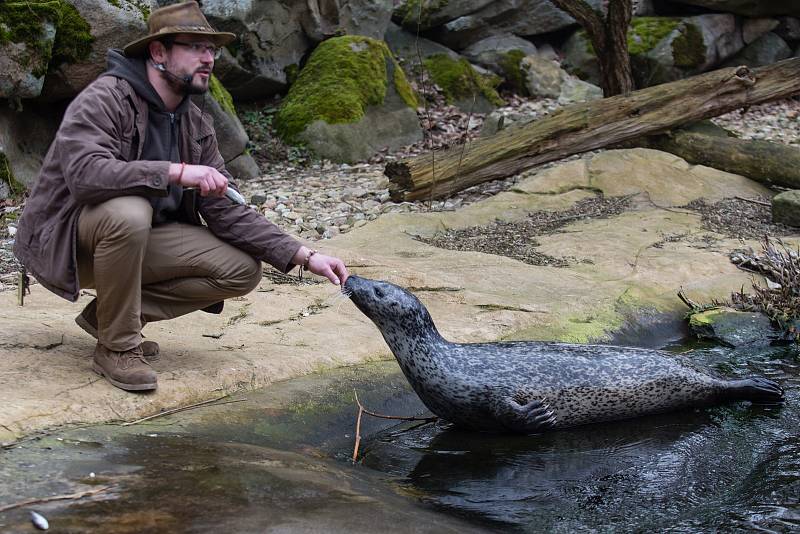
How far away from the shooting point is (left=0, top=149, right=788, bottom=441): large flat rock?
14.1 ft

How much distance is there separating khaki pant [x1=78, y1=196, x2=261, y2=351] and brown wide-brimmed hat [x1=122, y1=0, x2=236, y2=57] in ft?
2.41

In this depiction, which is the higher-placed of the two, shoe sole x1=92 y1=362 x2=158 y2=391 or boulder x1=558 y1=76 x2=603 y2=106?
boulder x1=558 y1=76 x2=603 y2=106

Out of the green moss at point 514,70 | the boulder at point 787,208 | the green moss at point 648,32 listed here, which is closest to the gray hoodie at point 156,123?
the boulder at point 787,208

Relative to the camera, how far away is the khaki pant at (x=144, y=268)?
3971 mm

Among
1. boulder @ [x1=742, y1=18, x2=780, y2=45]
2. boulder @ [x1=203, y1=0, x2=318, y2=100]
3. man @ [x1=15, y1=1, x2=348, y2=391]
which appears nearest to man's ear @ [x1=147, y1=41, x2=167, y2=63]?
man @ [x1=15, y1=1, x2=348, y2=391]

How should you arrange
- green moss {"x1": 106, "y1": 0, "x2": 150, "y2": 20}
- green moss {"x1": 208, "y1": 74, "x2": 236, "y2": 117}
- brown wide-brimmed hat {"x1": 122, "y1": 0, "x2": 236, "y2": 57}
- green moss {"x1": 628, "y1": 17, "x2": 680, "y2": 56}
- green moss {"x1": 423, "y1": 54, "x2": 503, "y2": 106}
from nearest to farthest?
brown wide-brimmed hat {"x1": 122, "y1": 0, "x2": 236, "y2": 57} → green moss {"x1": 106, "y1": 0, "x2": 150, "y2": 20} → green moss {"x1": 208, "y1": 74, "x2": 236, "y2": 117} → green moss {"x1": 423, "y1": 54, "x2": 503, "y2": 106} → green moss {"x1": 628, "y1": 17, "x2": 680, "y2": 56}

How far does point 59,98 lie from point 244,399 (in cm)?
626

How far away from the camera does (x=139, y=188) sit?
3922 millimetres

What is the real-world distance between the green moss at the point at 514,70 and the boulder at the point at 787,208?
253 inches

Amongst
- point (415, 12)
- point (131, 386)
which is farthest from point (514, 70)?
point (131, 386)

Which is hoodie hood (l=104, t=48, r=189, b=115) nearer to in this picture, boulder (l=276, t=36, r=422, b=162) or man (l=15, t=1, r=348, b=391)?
man (l=15, t=1, r=348, b=391)

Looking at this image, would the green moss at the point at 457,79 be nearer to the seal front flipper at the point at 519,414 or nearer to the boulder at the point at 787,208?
the boulder at the point at 787,208

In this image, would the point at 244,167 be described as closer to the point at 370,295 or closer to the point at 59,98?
the point at 59,98

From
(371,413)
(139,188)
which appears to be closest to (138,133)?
(139,188)
